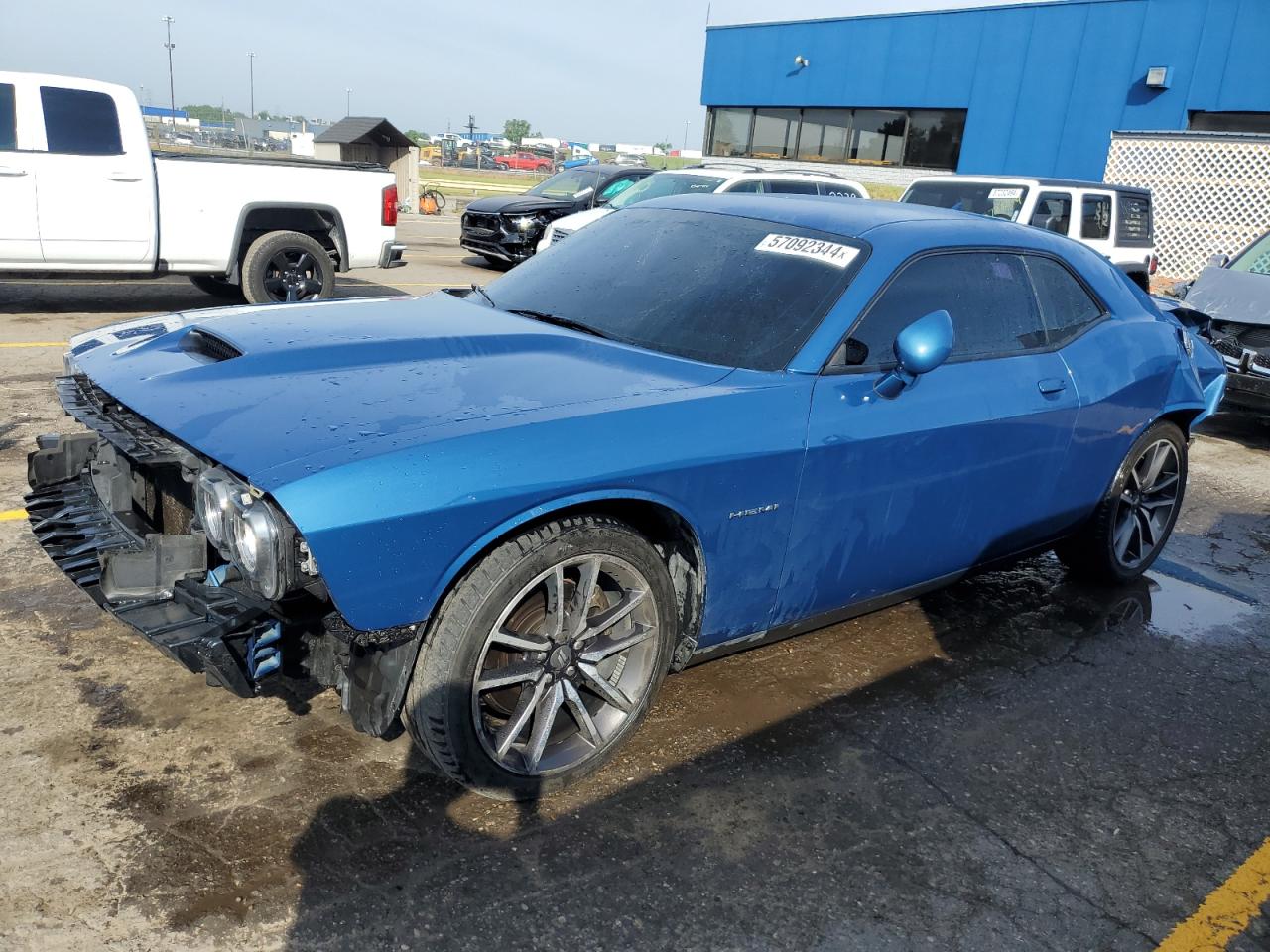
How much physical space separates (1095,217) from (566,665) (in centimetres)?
1145

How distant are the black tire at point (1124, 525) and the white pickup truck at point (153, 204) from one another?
772 cm

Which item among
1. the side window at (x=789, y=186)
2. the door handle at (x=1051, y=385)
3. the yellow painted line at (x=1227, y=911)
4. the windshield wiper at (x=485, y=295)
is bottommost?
the yellow painted line at (x=1227, y=911)

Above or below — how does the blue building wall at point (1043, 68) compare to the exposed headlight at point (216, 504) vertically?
above

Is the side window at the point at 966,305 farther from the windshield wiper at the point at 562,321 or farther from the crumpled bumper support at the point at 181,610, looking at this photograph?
the crumpled bumper support at the point at 181,610

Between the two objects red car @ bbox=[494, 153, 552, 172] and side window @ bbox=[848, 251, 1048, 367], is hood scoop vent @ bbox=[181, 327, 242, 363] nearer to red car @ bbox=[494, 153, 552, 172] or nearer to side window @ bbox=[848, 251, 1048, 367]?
side window @ bbox=[848, 251, 1048, 367]

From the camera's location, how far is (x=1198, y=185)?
63.2ft

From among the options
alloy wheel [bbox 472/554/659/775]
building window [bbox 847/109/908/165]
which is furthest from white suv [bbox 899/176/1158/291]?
building window [bbox 847/109/908/165]

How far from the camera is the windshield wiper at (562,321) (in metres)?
3.50

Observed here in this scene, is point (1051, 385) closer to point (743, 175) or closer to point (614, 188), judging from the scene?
point (743, 175)

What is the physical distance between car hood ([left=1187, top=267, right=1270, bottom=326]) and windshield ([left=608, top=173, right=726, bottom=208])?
19.2 feet

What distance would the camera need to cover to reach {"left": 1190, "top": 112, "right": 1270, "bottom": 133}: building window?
22.0 m

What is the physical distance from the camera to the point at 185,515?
2980 mm

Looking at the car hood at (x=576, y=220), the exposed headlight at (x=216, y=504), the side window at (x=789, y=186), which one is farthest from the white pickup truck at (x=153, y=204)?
the exposed headlight at (x=216, y=504)

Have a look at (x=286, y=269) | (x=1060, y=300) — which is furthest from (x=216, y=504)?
(x=286, y=269)
